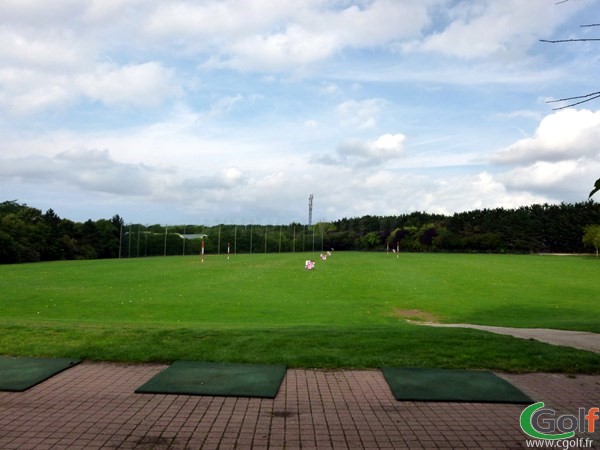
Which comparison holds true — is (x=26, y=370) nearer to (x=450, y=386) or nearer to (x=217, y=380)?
(x=217, y=380)

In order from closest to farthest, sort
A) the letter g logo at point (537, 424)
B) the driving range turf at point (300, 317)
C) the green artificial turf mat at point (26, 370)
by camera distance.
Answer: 1. the letter g logo at point (537, 424)
2. the green artificial turf mat at point (26, 370)
3. the driving range turf at point (300, 317)

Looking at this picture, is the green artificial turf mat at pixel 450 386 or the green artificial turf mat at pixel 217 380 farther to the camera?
the green artificial turf mat at pixel 217 380

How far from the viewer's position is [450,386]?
5.61m

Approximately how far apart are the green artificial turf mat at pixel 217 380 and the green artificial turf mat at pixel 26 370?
1299 millimetres

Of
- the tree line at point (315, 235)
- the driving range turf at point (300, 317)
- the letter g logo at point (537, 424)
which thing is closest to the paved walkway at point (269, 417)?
the letter g logo at point (537, 424)

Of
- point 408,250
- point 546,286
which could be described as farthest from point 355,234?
point 546,286

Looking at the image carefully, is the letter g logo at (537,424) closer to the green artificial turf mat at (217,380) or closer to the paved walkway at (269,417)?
the paved walkway at (269,417)

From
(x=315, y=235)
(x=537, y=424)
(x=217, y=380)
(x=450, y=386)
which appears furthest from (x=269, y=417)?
(x=315, y=235)

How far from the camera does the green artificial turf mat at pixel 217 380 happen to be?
17.5 ft

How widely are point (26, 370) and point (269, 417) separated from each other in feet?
11.2

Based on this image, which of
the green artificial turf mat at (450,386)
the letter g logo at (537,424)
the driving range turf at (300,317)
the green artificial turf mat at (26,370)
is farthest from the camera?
the driving range turf at (300,317)

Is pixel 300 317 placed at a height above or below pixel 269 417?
below

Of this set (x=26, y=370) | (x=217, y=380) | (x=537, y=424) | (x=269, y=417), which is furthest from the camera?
(x=26, y=370)

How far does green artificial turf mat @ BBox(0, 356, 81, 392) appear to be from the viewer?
5539 mm
